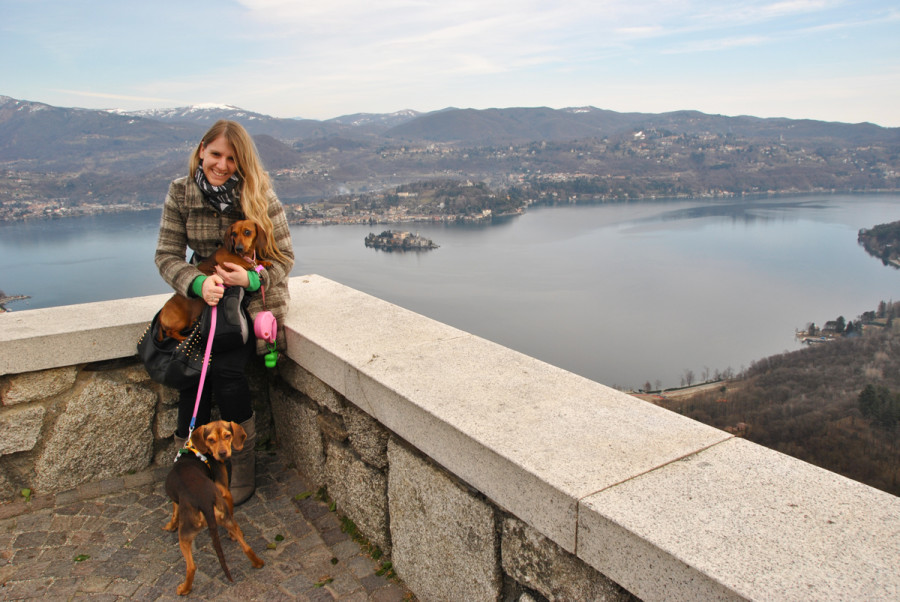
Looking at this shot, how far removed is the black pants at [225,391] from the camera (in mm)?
2420

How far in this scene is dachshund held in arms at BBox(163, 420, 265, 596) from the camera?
196 centimetres

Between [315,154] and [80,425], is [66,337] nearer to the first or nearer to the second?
[80,425]

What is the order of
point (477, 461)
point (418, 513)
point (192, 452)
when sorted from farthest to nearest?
point (192, 452) < point (418, 513) < point (477, 461)

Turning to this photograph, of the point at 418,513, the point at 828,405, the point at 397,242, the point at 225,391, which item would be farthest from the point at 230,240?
the point at 397,242

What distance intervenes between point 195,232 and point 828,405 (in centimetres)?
2987

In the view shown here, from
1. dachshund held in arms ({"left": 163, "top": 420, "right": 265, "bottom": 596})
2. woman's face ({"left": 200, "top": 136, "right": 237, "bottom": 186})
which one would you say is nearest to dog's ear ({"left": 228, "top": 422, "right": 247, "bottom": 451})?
dachshund held in arms ({"left": 163, "top": 420, "right": 265, "bottom": 596})

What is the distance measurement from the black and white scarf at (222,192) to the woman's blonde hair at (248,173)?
3 centimetres

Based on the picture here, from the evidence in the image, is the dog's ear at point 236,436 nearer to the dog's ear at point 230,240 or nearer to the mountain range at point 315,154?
the dog's ear at point 230,240

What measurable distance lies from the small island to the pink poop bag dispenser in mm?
51354

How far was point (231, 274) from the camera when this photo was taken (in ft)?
7.59

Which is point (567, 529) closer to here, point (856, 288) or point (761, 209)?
point (856, 288)

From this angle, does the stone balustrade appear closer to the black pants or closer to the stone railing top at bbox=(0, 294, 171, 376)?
the stone railing top at bbox=(0, 294, 171, 376)

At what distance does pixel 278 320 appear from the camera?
269 cm

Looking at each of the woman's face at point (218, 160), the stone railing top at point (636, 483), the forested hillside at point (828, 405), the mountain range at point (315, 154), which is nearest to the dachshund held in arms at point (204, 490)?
the stone railing top at point (636, 483)
